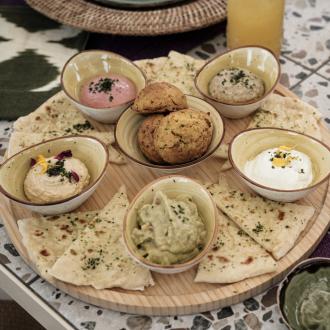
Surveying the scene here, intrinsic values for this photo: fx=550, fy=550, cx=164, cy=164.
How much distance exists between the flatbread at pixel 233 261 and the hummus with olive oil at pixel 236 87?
70 centimetres

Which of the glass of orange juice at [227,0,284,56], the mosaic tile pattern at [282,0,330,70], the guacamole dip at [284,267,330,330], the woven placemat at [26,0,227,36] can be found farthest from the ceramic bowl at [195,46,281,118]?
the guacamole dip at [284,267,330,330]

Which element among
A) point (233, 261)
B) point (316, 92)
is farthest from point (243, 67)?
point (233, 261)

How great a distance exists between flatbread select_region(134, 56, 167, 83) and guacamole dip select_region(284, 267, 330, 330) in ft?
4.38

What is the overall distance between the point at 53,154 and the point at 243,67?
40.1 inches

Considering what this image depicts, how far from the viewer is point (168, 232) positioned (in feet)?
6.35

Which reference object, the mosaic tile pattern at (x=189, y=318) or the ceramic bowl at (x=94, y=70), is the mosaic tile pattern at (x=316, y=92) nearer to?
the ceramic bowl at (x=94, y=70)

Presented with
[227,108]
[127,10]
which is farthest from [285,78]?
[127,10]

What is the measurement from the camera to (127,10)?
3.16 meters

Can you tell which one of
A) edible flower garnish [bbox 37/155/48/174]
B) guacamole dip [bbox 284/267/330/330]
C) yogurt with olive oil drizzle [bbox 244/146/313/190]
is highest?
edible flower garnish [bbox 37/155/48/174]

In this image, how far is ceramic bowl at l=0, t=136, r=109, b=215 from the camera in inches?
83.1

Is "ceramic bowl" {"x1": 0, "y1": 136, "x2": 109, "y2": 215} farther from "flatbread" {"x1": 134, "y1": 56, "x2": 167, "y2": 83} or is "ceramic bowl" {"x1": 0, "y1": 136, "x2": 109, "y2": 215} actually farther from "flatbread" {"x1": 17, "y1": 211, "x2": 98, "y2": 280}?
"flatbread" {"x1": 134, "y1": 56, "x2": 167, "y2": 83}

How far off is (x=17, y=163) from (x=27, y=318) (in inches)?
53.8

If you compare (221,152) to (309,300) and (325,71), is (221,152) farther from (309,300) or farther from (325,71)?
(325,71)

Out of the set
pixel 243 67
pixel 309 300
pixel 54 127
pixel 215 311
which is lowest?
pixel 215 311
